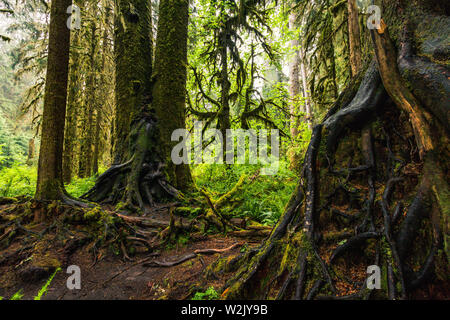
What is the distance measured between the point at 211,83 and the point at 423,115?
8.24m

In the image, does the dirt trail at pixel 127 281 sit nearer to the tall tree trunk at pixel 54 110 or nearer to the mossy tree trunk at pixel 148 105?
the tall tree trunk at pixel 54 110

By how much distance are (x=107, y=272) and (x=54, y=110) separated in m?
3.12

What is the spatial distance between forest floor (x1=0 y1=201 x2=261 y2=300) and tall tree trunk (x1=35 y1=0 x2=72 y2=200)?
3.37ft

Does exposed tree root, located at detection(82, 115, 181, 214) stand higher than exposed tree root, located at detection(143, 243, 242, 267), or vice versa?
exposed tree root, located at detection(82, 115, 181, 214)

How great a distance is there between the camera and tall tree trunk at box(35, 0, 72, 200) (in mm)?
4066

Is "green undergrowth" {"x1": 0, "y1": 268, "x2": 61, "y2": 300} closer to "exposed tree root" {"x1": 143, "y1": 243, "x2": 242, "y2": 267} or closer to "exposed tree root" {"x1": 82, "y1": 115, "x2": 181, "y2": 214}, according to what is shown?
"exposed tree root" {"x1": 143, "y1": 243, "x2": 242, "y2": 267}

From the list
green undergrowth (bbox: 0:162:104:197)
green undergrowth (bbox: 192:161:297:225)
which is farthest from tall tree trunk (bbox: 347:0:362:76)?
green undergrowth (bbox: 0:162:104:197)

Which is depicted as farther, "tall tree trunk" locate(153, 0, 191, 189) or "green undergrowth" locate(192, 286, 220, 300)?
"tall tree trunk" locate(153, 0, 191, 189)

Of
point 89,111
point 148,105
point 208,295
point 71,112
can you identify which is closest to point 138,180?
point 148,105

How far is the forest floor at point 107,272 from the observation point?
262 centimetres

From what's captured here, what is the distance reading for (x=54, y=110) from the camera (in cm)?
414

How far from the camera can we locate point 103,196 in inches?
206

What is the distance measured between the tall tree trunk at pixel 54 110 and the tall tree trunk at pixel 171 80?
2.16m

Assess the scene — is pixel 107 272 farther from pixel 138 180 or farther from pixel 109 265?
pixel 138 180
